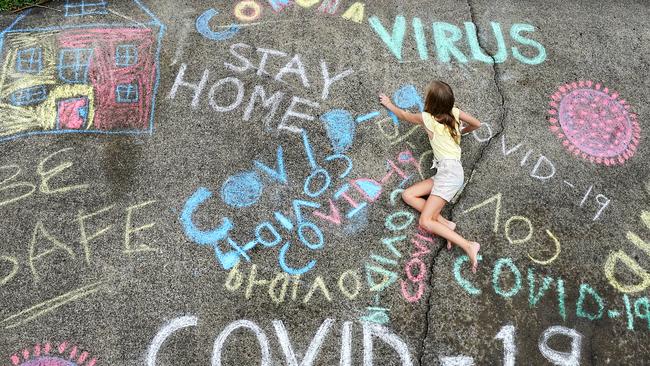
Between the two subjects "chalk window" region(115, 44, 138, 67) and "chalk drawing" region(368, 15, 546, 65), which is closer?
"chalk window" region(115, 44, 138, 67)

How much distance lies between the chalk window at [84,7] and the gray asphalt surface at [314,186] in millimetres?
19

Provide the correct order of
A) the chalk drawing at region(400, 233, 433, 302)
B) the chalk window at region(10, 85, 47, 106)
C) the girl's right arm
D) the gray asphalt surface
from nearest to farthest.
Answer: the gray asphalt surface → the chalk drawing at region(400, 233, 433, 302) → the girl's right arm → the chalk window at region(10, 85, 47, 106)

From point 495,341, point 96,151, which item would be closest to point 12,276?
point 96,151

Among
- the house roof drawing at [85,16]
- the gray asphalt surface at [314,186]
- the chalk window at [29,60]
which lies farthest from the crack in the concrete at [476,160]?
the chalk window at [29,60]

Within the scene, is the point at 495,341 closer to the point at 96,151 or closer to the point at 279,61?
the point at 279,61

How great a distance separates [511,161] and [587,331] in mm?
1358

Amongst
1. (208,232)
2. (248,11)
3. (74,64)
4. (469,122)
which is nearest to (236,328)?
(208,232)

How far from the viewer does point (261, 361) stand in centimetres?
314

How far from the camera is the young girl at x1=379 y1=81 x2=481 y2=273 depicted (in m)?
3.54

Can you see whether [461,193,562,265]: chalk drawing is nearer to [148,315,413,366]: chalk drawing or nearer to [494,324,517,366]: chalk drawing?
[494,324,517,366]: chalk drawing

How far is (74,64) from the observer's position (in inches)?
166

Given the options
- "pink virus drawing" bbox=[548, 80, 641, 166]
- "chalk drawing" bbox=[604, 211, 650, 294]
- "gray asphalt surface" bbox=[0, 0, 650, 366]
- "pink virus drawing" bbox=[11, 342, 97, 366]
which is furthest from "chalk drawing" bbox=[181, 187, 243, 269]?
"pink virus drawing" bbox=[548, 80, 641, 166]

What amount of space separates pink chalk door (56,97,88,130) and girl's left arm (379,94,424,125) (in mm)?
2457

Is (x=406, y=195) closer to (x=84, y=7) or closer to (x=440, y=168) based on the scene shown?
(x=440, y=168)
